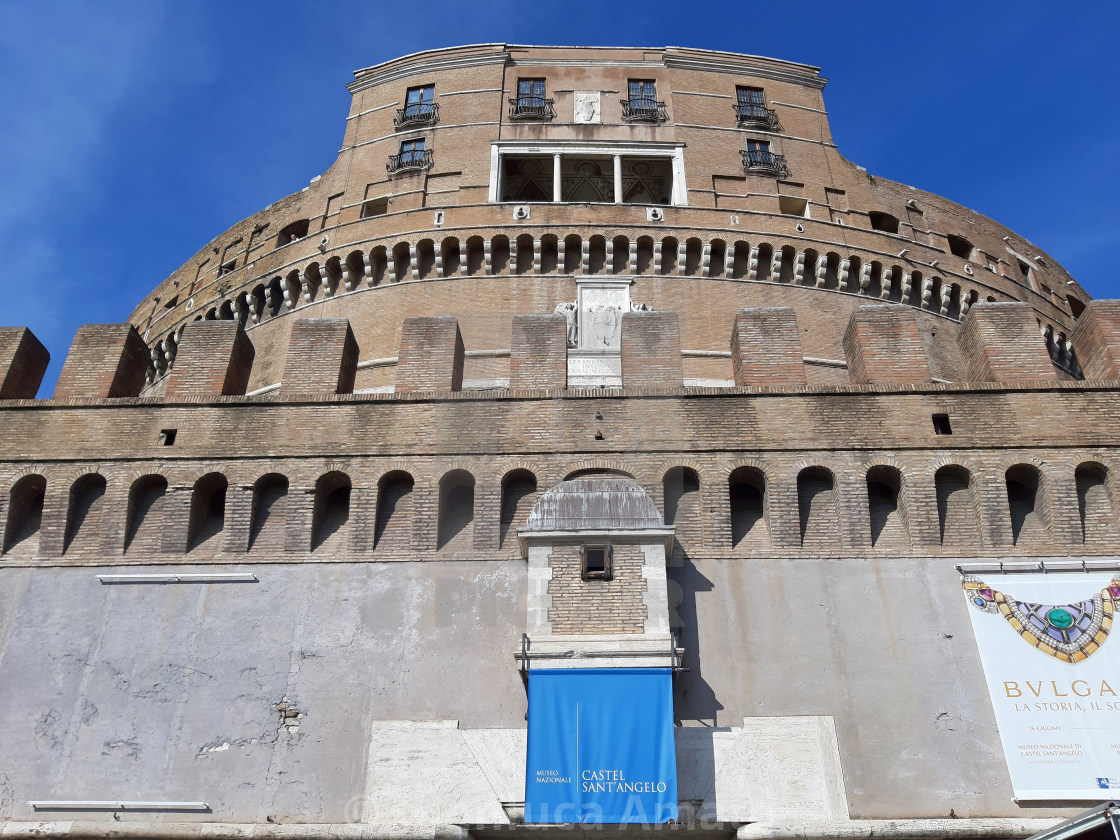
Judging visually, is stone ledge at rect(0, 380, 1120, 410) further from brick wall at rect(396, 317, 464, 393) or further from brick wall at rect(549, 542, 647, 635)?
brick wall at rect(549, 542, 647, 635)

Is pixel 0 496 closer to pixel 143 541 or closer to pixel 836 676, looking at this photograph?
pixel 143 541

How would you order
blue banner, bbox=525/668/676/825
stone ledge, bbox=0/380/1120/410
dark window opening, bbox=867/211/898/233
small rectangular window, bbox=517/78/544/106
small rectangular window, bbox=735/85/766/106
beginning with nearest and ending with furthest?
blue banner, bbox=525/668/676/825, stone ledge, bbox=0/380/1120/410, dark window opening, bbox=867/211/898/233, small rectangular window, bbox=517/78/544/106, small rectangular window, bbox=735/85/766/106

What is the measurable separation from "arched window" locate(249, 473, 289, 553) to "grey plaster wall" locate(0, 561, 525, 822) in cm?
37

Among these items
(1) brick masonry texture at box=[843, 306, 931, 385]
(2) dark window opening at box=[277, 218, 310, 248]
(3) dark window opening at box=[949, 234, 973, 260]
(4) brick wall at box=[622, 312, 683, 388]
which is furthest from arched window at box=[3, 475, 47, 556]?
(3) dark window opening at box=[949, 234, 973, 260]

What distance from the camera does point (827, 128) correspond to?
26859 millimetres

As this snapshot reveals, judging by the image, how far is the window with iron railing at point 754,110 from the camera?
26188 millimetres

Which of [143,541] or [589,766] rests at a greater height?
[143,541]

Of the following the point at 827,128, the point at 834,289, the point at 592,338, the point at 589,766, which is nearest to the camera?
the point at 589,766

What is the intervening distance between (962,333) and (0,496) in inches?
471

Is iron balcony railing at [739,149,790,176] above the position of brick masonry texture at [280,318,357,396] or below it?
above

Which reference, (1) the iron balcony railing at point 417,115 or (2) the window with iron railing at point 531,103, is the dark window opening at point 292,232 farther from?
(2) the window with iron railing at point 531,103

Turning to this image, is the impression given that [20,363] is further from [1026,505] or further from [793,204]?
[793,204]

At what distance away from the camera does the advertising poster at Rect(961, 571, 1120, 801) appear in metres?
10.0

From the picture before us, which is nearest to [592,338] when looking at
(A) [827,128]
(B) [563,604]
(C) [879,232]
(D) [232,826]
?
(C) [879,232]
